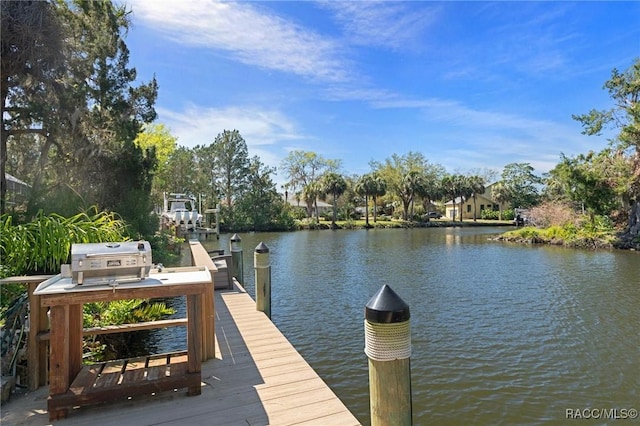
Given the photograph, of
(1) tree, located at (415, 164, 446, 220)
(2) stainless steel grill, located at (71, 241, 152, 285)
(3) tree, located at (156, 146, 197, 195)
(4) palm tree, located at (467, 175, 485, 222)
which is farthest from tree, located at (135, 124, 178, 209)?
(4) palm tree, located at (467, 175, 485, 222)

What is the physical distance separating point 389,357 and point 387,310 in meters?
0.26

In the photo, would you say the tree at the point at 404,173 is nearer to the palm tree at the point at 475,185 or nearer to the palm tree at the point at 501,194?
the palm tree at the point at 475,185

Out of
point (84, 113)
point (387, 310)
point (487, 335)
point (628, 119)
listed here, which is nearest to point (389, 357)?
point (387, 310)

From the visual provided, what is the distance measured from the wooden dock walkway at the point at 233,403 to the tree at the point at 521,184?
5827 cm

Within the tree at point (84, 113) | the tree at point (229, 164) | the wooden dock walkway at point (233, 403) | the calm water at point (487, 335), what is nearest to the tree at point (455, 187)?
the tree at point (229, 164)

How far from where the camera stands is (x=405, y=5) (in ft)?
30.5

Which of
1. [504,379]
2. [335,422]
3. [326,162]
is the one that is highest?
[326,162]

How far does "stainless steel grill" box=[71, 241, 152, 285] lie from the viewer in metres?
2.69

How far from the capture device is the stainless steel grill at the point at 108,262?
2.69 metres

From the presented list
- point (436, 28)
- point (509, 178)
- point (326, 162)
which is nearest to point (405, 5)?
point (436, 28)

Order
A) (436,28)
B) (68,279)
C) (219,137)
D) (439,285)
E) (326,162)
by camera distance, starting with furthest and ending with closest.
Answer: (326,162)
(219,137)
(439,285)
(436,28)
(68,279)

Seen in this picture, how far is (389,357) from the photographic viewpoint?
2061 mm

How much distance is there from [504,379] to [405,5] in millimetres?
8454

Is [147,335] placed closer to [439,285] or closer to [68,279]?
[68,279]
